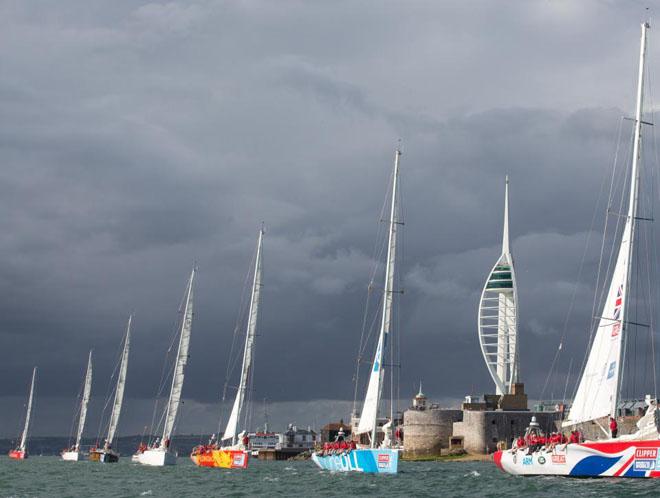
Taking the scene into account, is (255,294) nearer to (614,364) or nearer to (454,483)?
(454,483)

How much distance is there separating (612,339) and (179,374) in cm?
6230

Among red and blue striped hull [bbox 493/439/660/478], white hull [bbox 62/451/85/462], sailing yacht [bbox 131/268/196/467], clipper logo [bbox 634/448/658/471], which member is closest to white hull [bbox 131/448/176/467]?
sailing yacht [bbox 131/268/196/467]

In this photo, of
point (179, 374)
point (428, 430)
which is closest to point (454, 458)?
point (428, 430)

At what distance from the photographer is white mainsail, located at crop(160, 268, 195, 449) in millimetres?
113625

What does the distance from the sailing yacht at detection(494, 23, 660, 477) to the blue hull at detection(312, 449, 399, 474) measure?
7.59 meters

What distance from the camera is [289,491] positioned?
66375mm

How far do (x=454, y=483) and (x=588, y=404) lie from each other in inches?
498

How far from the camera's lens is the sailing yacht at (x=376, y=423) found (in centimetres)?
7206

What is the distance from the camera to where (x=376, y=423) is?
248ft

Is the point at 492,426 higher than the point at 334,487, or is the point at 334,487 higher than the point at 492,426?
the point at 492,426

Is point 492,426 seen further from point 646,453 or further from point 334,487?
point 646,453

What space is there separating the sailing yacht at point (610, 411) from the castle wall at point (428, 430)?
85.4 meters

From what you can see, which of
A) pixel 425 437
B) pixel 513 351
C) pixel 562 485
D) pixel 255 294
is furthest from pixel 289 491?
pixel 513 351

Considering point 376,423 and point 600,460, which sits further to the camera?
point 376,423
